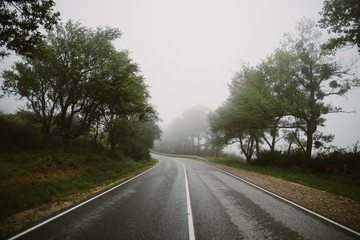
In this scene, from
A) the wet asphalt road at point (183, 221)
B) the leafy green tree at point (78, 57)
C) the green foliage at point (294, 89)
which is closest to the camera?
the wet asphalt road at point (183, 221)

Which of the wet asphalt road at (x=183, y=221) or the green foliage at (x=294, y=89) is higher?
the green foliage at (x=294, y=89)

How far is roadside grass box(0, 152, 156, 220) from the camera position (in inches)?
245

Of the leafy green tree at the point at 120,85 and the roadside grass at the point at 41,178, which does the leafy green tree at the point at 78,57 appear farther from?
the roadside grass at the point at 41,178

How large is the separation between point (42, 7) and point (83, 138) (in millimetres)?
17848

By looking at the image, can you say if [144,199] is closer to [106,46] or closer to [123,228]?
[123,228]

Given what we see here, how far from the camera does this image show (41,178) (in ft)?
29.5

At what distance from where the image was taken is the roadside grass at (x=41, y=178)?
6227 millimetres

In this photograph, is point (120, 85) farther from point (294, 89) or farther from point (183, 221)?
point (294, 89)

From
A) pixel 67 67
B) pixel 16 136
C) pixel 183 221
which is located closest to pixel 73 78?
pixel 67 67

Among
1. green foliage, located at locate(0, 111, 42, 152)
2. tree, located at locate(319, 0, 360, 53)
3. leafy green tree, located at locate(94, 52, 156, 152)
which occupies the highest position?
tree, located at locate(319, 0, 360, 53)

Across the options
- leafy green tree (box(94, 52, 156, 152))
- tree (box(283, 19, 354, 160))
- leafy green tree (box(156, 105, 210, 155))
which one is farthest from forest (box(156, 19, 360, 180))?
leafy green tree (box(156, 105, 210, 155))

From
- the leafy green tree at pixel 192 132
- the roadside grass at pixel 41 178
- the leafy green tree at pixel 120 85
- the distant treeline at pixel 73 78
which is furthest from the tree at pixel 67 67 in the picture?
the leafy green tree at pixel 192 132

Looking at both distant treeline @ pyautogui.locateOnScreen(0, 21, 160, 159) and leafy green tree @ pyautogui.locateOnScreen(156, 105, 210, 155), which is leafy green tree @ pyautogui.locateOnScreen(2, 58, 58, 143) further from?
leafy green tree @ pyautogui.locateOnScreen(156, 105, 210, 155)

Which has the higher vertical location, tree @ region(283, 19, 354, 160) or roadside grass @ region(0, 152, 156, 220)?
tree @ region(283, 19, 354, 160)
